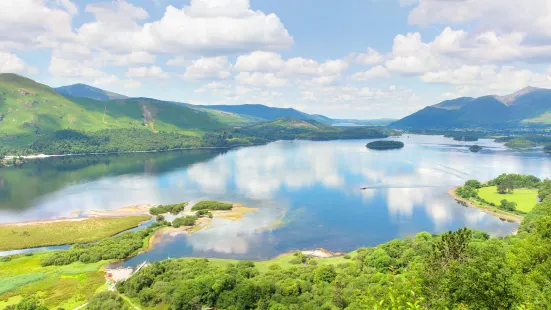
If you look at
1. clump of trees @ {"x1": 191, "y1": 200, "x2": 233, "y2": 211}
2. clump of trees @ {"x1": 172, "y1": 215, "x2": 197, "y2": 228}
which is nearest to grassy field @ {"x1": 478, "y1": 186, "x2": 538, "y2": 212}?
clump of trees @ {"x1": 191, "y1": 200, "x2": 233, "y2": 211}

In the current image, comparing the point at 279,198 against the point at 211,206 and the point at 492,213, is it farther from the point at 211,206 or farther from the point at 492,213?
the point at 492,213

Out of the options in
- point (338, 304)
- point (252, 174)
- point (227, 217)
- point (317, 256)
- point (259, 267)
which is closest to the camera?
point (338, 304)

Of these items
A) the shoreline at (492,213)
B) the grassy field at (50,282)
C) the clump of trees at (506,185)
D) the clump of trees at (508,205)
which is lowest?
the grassy field at (50,282)

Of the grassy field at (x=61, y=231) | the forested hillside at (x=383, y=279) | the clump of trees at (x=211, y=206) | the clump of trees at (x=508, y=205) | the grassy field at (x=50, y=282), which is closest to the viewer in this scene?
the forested hillside at (x=383, y=279)

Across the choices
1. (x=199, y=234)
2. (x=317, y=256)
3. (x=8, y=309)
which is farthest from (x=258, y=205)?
(x=8, y=309)

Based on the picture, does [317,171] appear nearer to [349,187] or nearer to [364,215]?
[349,187]

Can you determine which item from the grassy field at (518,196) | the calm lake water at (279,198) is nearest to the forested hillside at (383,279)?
the calm lake water at (279,198)

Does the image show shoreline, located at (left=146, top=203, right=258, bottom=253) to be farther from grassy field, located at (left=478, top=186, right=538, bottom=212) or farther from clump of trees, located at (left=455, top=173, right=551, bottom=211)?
grassy field, located at (left=478, top=186, right=538, bottom=212)

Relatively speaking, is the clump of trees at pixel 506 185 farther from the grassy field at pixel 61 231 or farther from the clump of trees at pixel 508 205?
the grassy field at pixel 61 231

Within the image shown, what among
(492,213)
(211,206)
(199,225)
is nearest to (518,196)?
(492,213)
